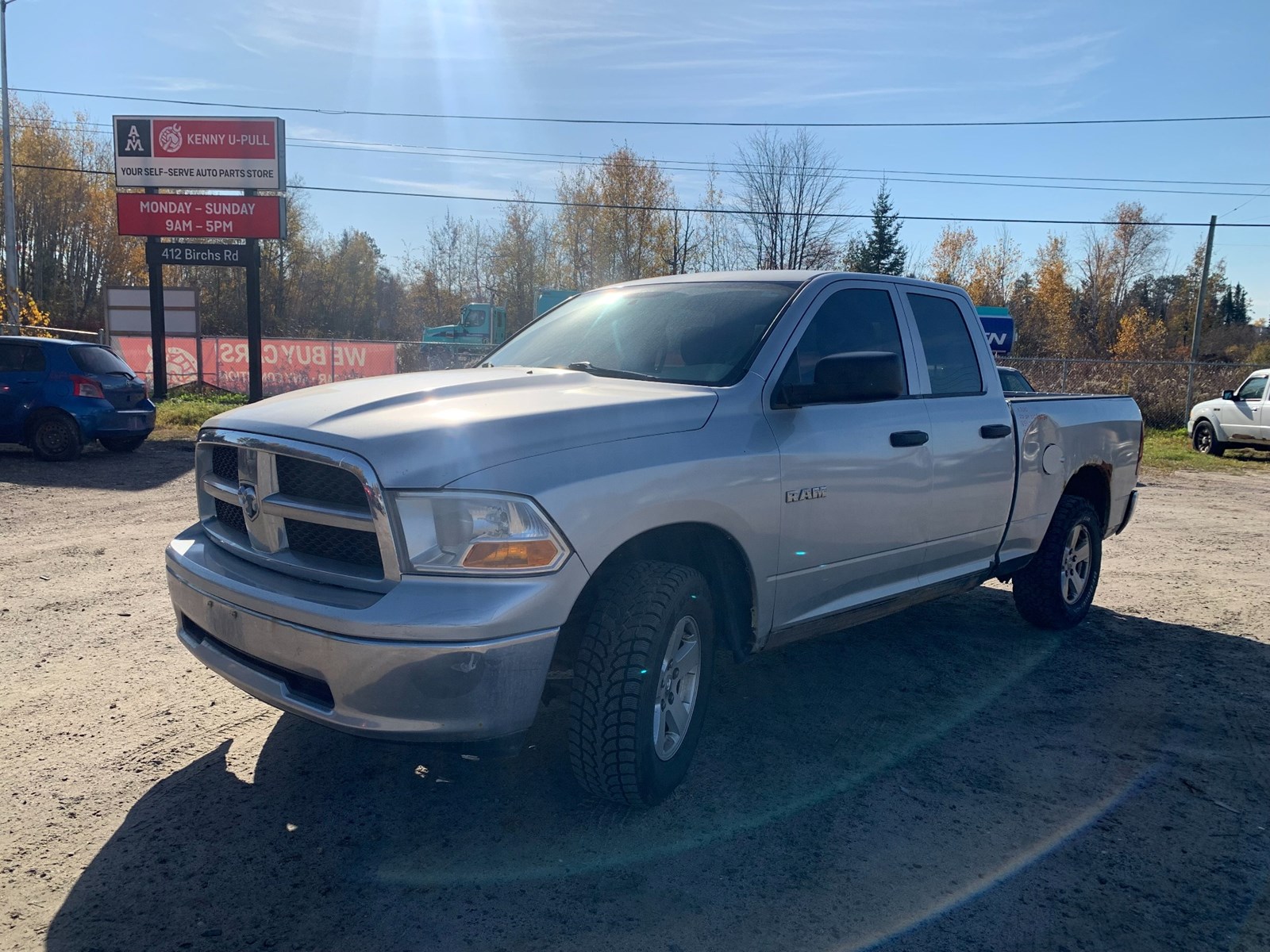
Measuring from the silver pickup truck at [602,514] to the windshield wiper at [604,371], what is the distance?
14 mm

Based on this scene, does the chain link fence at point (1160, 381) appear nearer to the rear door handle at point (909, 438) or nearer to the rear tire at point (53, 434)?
the rear tire at point (53, 434)

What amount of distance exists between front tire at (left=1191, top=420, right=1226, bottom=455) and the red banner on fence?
65.3ft

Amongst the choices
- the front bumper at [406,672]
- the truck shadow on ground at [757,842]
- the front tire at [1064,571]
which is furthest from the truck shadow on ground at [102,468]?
the front tire at [1064,571]

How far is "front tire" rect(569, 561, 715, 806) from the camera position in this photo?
2996 millimetres

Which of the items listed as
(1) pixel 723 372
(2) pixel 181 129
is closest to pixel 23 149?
(2) pixel 181 129

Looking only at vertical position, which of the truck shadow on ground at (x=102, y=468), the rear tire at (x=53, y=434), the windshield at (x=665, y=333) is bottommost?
the truck shadow on ground at (x=102, y=468)

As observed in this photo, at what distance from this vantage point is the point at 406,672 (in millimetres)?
2666

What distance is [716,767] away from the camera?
3697 mm

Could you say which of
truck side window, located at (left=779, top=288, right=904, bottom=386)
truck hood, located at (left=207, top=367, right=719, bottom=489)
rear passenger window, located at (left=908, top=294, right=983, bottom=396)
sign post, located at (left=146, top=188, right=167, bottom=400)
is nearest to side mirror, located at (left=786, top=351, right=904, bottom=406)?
truck side window, located at (left=779, top=288, right=904, bottom=386)

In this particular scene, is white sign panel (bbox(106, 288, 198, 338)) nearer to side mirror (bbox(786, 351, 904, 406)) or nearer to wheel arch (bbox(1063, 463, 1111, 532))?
wheel arch (bbox(1063, 463, 1111, 532))

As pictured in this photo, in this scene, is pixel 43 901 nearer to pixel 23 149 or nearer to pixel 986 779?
pixel 986 779

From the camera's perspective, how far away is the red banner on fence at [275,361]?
26047 mm

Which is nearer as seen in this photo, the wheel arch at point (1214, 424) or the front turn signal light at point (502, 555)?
the front turn signal light at point (502, 555)

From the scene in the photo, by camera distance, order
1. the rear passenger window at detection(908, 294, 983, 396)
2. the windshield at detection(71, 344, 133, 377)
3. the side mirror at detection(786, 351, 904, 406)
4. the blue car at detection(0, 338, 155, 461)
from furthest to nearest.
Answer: the windshield at detection(71, 344, 133, 377), the blue car at detection(0, 338, 155, 461), the rear passenger window at detection(908, 294, 983, 396), the side mirror at detection(786, 351, 904, 406)
